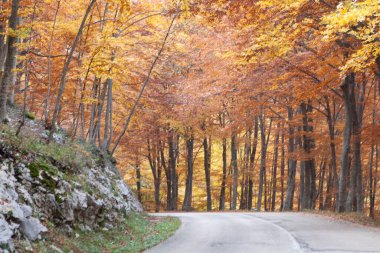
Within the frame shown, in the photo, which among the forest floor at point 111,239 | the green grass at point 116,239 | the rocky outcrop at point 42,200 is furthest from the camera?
the green grass at point 116,239

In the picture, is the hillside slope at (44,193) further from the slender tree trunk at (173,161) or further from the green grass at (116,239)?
the slender tree trunk at (173,161)

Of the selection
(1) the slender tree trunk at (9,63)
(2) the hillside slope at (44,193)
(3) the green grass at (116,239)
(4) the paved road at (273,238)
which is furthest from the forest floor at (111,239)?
(1) the slender tree trunk at (9,63)

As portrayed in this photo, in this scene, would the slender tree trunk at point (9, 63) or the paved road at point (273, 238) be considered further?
the paved road at point (273, 238)

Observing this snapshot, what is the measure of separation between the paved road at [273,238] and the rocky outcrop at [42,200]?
194 centimetres

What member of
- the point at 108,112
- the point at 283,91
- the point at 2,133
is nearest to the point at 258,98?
the point at 283,91

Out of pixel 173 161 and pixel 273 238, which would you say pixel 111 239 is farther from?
pixel 173 161

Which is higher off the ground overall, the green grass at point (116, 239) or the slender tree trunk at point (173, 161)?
the slender tree trunk at point (173, 161)

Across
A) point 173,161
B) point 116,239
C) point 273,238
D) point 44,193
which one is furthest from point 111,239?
point 173,161

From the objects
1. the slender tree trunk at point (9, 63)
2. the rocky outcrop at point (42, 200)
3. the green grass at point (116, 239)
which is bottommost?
the green grass at point (116, 239)

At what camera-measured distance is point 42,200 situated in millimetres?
8430

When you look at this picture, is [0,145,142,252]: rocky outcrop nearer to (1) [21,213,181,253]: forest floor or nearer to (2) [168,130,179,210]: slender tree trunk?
(1) [21,213,181,253]: forest floor

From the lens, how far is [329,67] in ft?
54.3

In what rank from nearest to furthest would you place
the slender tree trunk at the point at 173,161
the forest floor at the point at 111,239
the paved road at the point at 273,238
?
the forest floor at the point at 111,239 < the paved road at the point at 273,238 < the slender tree trunk at the point at 173,161

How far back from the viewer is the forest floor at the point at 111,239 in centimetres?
764
